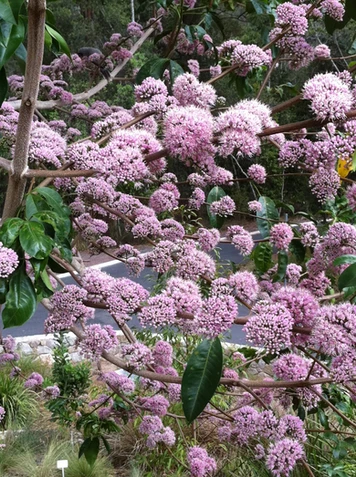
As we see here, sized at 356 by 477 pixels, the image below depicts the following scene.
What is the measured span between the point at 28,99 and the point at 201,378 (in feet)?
2.10

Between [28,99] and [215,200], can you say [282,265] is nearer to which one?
[215,200]

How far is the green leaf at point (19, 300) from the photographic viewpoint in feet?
3.51

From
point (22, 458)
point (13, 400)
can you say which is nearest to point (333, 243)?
Answer: point (22, 458)

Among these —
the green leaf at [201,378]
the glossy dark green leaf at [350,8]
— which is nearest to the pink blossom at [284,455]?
the green leaf at [201,378]

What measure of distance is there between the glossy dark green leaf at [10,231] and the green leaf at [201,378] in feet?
1.42

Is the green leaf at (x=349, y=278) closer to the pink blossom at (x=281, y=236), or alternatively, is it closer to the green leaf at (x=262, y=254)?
the pink blossom at (x=281, y=236)

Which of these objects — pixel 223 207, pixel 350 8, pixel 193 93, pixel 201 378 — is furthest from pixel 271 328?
pixel 350 8

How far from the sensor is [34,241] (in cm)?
102

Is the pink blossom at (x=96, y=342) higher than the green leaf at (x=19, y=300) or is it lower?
lower

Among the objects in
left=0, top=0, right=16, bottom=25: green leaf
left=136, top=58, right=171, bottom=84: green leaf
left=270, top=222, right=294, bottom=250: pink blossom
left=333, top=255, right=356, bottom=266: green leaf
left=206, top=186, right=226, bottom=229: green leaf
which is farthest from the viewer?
left=136, top=58, right=171, bottom=84: green leaf

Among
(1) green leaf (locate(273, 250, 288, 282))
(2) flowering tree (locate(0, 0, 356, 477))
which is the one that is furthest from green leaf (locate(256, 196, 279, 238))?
(1) green leaf (locate(273, 250, 288, 282))

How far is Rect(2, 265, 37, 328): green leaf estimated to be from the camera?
1.07 metres

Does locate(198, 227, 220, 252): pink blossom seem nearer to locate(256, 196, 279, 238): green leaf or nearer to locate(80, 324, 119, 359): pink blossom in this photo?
locate(256, 196, 279, 238): green leaf

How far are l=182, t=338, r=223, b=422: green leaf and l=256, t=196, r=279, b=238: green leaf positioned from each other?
0.63 m
